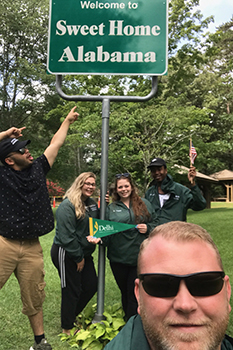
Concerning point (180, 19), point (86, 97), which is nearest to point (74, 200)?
point (86, 97)

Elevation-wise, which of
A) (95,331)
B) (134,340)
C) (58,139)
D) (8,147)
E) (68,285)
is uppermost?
(58,139)

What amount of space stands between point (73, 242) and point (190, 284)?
9.86ft

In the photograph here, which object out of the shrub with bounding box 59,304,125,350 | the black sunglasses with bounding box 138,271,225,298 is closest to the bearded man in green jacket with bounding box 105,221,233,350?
the black sunglasses with bounding box 138,271,225,298

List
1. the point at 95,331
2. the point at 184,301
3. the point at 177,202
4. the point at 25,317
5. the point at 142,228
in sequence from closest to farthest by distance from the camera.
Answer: the point at 184,301 → the point at 95,331 → the point at 142,228 → the point at 177,202 → the point at 25,317

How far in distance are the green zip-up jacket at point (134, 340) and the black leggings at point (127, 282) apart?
2.89 m

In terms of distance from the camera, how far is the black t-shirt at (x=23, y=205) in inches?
131

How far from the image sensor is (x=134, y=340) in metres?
1.13

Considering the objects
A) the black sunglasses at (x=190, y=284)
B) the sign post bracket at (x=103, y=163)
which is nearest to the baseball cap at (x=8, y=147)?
the sign post bracket at (x=103, y=163)

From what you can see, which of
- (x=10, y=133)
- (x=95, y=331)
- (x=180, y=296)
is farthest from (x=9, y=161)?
(x=180, y=296)

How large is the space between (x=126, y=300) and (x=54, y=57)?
113 inches

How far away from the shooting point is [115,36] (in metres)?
3.28

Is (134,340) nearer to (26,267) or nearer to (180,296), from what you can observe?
(180,296)

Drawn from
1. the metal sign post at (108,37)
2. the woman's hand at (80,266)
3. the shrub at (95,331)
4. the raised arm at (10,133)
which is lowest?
the shrub at (95,331)

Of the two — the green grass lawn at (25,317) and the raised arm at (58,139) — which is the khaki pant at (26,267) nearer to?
the green grass lawn at (25,317)
